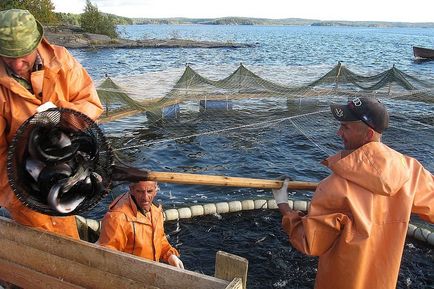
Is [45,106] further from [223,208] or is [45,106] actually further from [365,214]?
[223,208]

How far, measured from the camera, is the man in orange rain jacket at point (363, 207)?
313 centimetres

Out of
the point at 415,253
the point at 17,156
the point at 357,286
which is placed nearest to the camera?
the point at 17,156

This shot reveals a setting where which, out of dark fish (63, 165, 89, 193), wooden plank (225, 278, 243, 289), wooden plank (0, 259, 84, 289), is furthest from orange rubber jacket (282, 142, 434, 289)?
wooden plank (0, 259, 84, 289)

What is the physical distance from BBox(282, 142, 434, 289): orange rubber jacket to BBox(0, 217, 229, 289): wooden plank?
989mm

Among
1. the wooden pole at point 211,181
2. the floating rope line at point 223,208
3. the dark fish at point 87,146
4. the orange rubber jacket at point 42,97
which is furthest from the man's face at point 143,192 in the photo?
the floating rope line at point 223,208

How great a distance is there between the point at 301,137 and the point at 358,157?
13.6m

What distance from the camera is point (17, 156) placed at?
3090mm

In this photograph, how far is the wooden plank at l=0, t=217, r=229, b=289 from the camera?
2.99 m

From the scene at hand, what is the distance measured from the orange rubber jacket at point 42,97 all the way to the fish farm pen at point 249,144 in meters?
4.33

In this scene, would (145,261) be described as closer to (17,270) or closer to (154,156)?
(17,270)

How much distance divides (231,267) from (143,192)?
1.96 m

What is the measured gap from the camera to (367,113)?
11.0 ft

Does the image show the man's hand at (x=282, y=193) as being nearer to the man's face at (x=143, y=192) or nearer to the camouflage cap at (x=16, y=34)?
the man's face at (x=143, y=192)

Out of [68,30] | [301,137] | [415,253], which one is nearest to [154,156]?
[301,137]
